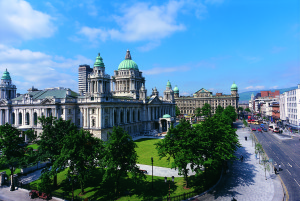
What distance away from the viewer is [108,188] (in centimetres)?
3316

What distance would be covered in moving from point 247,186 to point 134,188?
19.2 meters

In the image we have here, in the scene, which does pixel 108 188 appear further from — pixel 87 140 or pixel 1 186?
pixel 1 186

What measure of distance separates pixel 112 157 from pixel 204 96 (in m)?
159

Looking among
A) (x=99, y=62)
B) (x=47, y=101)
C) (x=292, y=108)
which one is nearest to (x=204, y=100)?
(x=292, y=108)

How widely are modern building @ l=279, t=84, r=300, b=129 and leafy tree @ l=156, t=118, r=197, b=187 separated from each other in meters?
89.7

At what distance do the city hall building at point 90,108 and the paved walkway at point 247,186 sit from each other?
42.2 metres

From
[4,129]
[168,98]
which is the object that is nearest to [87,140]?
[4,129]

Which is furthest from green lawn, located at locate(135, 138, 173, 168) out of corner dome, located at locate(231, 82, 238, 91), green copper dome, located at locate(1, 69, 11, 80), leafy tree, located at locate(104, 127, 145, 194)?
corner dome, located at locate(231, 82, 238, 91)

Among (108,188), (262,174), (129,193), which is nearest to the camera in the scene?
(129,193)

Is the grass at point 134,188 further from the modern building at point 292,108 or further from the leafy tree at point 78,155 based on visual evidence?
the modern building at point 292,108

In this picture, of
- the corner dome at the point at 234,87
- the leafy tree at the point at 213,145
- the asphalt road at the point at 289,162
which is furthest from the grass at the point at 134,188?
the corner dome at the point at 234,87

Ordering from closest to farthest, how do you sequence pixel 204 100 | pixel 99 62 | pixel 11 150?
pixel 11 150 < pixel 99 62 < pixel 204 100

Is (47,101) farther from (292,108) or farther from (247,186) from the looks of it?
(292,108)

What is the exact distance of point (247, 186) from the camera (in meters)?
34.0
